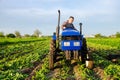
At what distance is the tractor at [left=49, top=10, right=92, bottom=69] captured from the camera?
15.5 meters

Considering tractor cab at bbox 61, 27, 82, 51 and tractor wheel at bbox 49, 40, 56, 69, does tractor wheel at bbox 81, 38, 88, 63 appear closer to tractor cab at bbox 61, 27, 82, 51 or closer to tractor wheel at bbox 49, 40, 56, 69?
tractor cab at bbox 61, 27, 82, 51

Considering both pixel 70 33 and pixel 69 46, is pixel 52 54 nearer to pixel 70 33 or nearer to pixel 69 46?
pixel 69 46

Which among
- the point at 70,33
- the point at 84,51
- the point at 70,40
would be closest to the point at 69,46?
the point at 70,40

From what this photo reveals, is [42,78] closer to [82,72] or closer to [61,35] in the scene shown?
[82,72]

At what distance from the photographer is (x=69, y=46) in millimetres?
15539

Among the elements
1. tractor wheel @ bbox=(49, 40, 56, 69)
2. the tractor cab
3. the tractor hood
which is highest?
the tractor hood

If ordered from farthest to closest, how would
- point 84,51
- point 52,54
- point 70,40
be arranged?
point 84,51 → point 70,40 → point 52,54

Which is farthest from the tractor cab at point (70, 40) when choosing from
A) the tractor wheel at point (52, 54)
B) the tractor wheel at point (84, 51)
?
the tractor wheel at point (52, 54)

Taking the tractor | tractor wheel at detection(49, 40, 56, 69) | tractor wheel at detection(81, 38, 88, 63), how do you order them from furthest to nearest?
tractor wheel at detection(81, 38, 88, 63)
the tractor
tractor wheel at detection(49, 40, 56, 69)

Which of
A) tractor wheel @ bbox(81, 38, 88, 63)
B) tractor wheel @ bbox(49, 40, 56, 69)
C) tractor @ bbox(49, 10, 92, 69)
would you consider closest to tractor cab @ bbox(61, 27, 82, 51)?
tractor @ bbox(49, 10, 92, 69)

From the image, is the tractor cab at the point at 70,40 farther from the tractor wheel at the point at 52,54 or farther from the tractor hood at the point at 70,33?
the tractor wheel at the point at 52,54

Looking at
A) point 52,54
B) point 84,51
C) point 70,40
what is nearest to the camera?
point 52,54

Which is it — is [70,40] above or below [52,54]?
above

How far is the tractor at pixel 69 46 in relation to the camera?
15.5m
